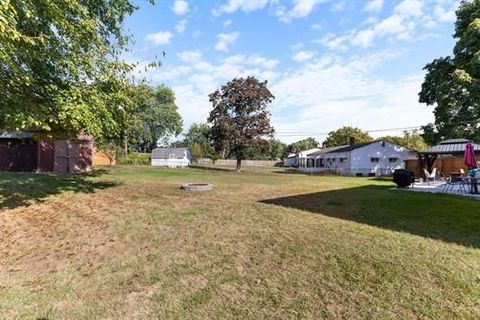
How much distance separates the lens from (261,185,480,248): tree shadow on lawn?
7043mm

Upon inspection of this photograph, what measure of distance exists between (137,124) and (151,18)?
4708 mm

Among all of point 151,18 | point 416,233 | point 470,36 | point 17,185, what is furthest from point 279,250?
point 470,36

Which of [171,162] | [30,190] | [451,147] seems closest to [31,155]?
[30,190]

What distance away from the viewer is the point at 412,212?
29.9 feet

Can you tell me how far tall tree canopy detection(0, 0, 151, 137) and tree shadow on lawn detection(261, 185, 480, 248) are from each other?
241 inches

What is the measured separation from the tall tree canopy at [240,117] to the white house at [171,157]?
20.0 meters

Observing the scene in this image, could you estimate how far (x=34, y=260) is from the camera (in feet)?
22.1

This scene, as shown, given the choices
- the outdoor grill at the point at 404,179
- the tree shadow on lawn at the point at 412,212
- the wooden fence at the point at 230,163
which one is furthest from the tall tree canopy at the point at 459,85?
the wooden fence at the point at 230,163

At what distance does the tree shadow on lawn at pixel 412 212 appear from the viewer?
7.04 m

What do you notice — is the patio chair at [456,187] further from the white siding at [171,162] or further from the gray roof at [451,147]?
the white siding at [171,162]

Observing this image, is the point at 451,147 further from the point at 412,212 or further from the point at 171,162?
the point at 171,162

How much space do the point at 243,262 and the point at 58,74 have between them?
771 cm

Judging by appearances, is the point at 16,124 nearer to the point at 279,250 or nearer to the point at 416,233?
the point at 279,250

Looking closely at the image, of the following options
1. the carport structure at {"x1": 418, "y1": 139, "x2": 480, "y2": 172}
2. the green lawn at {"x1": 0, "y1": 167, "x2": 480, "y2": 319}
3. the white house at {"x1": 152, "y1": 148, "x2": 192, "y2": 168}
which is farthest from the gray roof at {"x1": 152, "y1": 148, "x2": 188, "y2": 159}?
the green lawn at {"x1": 0, "y1": 167, "x2": 480, "y2": 319}
